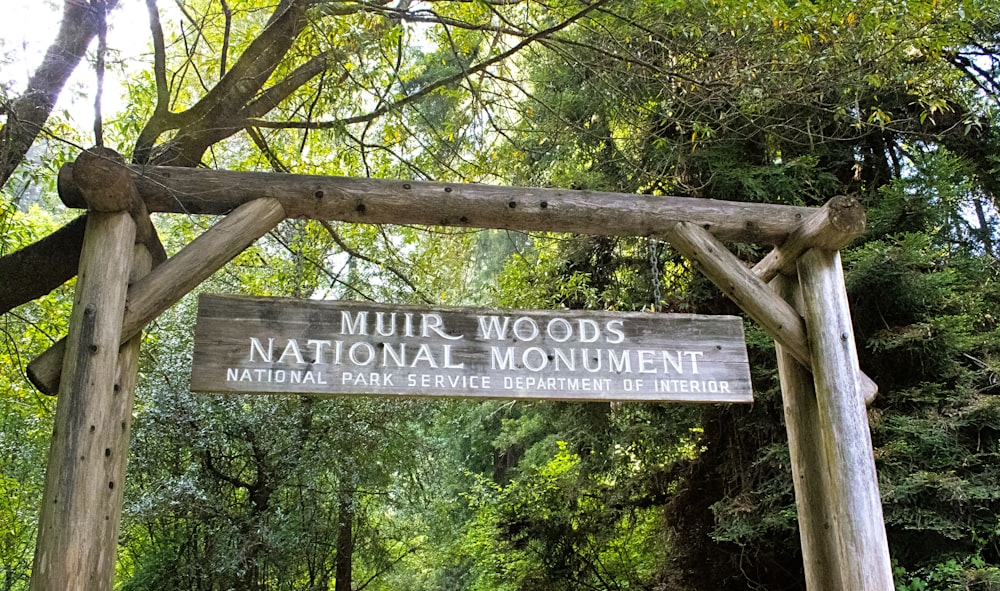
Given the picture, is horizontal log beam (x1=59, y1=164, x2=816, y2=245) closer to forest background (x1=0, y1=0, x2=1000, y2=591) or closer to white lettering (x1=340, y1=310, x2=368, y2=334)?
white lettering (x1=340, y1=310, x2=368, y2=334)

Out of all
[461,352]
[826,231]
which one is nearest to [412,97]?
[461,352]

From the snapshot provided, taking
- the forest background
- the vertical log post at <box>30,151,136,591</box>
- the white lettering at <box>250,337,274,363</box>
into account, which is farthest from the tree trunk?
the white lettering at <box>250,337,274,363</box>

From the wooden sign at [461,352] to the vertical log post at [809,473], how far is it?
415 millimetres

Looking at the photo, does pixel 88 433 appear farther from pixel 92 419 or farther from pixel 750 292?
pixel 750 292

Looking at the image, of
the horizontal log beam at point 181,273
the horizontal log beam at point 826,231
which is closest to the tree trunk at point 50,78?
the horizontal log beam at point 181,273

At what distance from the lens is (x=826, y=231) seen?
3.25m

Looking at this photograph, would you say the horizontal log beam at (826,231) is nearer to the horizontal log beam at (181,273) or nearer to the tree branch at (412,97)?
the tree branch at (412,97)

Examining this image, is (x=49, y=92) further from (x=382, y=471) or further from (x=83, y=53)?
(x=382, y=471)

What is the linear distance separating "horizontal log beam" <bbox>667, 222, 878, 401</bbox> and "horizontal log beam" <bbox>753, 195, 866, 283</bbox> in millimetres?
282

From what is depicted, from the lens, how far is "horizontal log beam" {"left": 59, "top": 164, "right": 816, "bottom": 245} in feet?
9.86

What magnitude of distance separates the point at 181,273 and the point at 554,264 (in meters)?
4.33

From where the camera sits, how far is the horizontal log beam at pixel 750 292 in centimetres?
327

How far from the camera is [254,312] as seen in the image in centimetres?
292

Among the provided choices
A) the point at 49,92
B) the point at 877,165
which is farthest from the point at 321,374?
the point at 877,165
